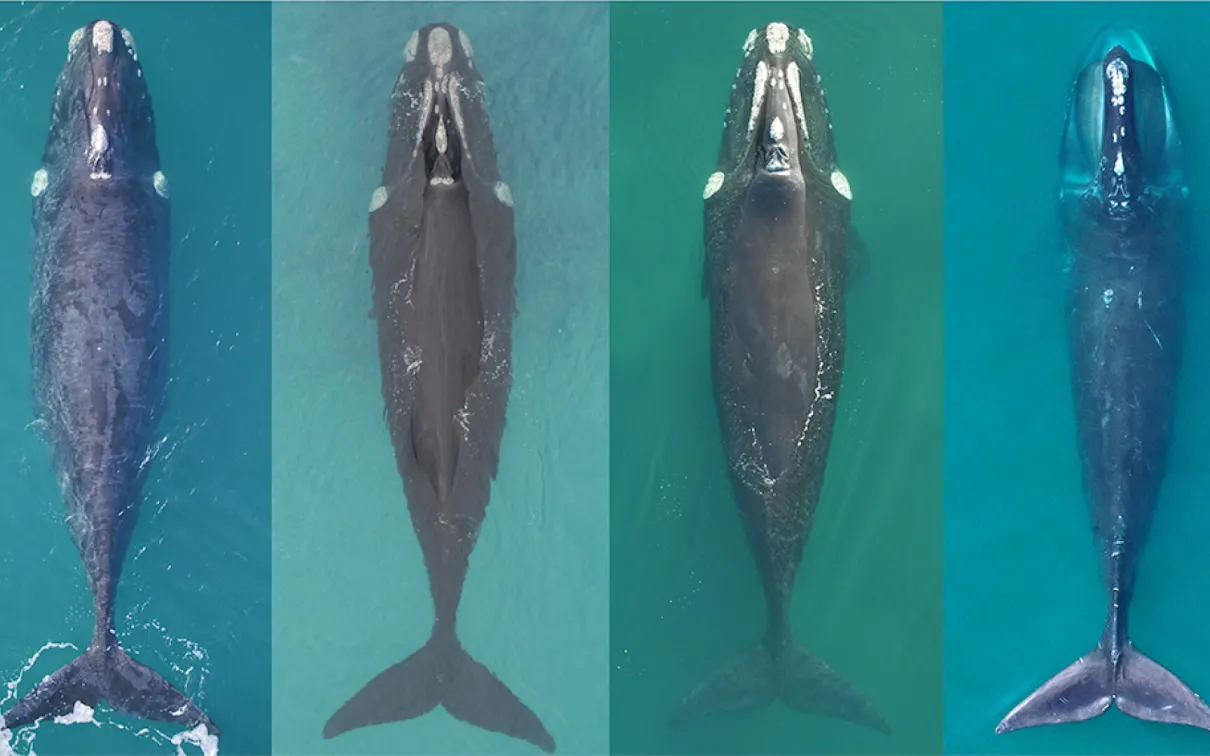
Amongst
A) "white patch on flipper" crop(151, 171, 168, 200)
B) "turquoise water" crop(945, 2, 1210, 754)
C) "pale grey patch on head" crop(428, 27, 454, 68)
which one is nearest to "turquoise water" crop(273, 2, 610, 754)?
"pale grey patch on head" crop(428, 27, 454, 68)

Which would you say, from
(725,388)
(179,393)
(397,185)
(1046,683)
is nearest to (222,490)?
(179,393)

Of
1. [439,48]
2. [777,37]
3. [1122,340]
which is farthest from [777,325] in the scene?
[439,48]

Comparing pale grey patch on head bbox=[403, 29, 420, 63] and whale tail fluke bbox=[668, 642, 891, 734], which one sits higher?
pale grey patch on head bbox=[403, 29, 420, 63]

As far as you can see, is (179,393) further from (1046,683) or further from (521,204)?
(1046,683)

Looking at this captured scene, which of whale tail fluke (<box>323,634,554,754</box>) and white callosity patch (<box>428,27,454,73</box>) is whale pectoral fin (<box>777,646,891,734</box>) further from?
white callosity patch (<box>428,27,454,73</box>)

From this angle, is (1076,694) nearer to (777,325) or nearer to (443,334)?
(777,325)
